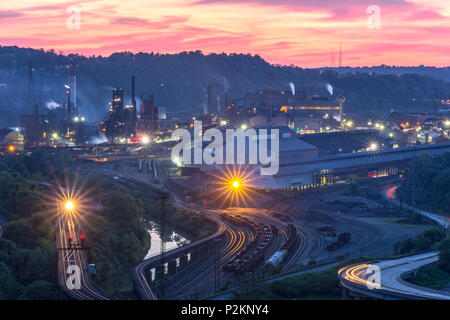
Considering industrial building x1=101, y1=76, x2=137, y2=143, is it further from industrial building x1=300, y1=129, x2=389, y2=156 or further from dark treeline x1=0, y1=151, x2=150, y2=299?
dark treeline x1=0, y1=151, x2=150, y2=299

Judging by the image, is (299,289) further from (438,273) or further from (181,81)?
(181,81)

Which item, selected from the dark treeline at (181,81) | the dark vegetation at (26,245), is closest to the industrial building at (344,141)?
the dark vegetation at (26,245)

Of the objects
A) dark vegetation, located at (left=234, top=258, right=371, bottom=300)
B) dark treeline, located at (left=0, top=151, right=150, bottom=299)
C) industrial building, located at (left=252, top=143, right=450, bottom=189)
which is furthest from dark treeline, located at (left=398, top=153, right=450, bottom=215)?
dark vegetation, located at (left=234, top=258, right=371, bottom=300)

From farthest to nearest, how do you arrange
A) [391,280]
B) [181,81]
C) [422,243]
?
1. [181,81]
2. [422,243]
3. [391,280]

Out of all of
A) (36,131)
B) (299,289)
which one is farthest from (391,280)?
(36,131)

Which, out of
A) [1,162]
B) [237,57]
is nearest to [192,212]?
[1,162]

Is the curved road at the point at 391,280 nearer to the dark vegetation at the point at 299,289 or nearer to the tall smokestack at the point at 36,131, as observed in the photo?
the dark vegetation at the point at 299,289

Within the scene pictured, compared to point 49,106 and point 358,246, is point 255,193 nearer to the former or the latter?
point 358,246
